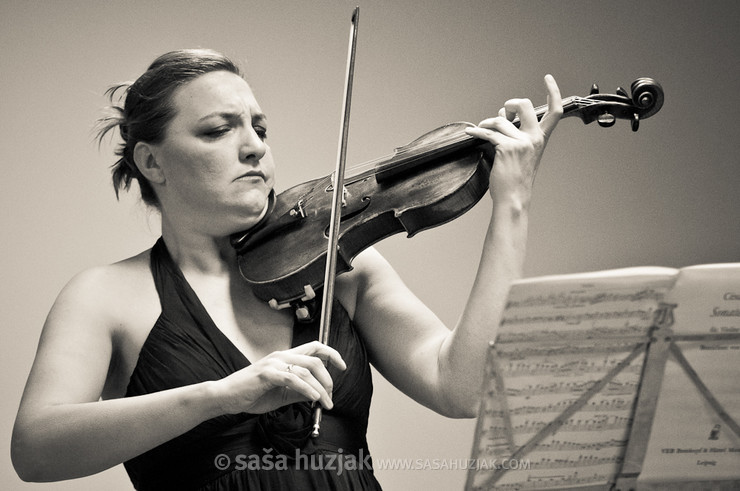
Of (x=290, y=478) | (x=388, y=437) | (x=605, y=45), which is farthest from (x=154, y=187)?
(x=605, y=45)

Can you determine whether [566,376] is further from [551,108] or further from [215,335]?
[215,335]

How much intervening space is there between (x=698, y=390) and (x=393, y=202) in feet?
1.76

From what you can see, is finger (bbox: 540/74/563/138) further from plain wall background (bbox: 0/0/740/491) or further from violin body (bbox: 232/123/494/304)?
plain wall background (bbox: 0/0/740/491)

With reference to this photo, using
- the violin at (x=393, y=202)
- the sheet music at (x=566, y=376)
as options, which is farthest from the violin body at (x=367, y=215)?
the sheet music at (x=566, y=376)

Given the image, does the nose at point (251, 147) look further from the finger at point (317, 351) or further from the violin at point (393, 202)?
the finger at point (317, 351)

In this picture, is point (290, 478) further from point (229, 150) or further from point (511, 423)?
point (229, 150)

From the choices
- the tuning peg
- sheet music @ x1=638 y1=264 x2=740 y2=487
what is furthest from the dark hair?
sheet music @ x1=638 y1=264 x2=740 y2=487

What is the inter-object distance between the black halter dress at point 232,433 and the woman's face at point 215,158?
0.14m

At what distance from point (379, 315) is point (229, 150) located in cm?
37

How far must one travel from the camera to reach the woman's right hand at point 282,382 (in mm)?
1235

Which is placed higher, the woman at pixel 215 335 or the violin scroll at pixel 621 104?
the violin scroll at pixel 621 104

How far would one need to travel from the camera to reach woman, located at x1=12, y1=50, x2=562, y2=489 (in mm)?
1361

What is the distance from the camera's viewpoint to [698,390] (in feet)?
3.96

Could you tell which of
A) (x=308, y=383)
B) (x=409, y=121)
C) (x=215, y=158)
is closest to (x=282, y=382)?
(x=308, y=383)
